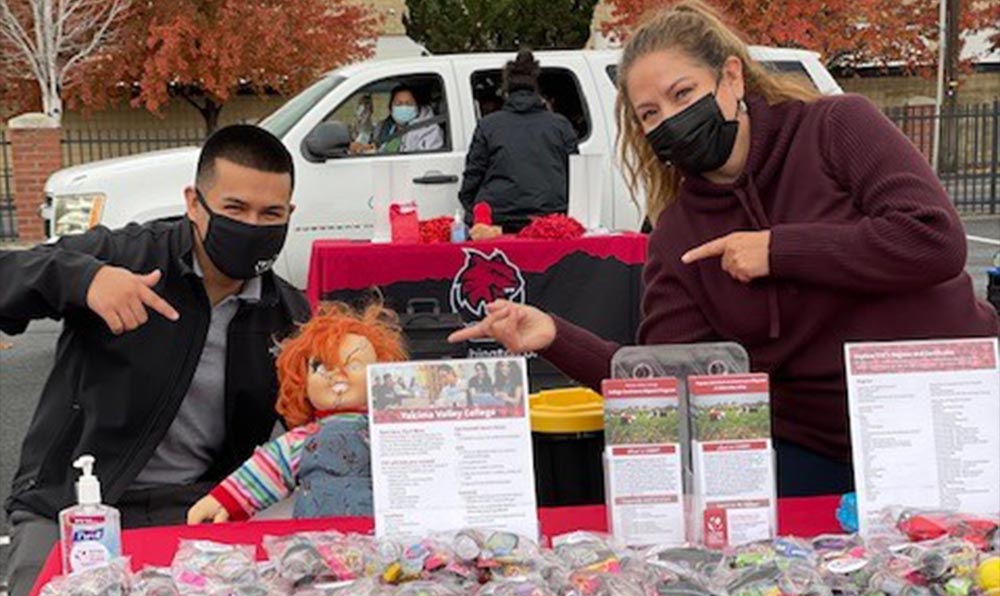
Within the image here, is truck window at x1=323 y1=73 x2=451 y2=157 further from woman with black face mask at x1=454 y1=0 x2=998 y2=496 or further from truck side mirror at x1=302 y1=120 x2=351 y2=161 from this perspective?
woman with black face mask at x1=454 y1=0 x2=998 y2=496

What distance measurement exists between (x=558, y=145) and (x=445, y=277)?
1451 mm

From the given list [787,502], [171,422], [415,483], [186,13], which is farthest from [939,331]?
[186,13]

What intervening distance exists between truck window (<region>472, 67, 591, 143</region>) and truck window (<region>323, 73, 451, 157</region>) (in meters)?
0.30

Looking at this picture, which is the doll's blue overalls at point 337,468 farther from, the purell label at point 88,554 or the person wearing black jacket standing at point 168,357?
the purell label at point 88,554

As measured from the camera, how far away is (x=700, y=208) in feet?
8.55

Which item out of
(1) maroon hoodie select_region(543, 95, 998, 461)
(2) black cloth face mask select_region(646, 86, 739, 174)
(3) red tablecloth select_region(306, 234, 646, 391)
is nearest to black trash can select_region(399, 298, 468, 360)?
(3) red tablecloth select_region(306, 234, 646, 391)

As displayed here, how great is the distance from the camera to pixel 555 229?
6.86m

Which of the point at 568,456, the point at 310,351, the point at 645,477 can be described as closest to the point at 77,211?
the point at 310,351

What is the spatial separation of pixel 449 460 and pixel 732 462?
44 cm

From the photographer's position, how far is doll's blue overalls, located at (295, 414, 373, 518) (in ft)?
8.64

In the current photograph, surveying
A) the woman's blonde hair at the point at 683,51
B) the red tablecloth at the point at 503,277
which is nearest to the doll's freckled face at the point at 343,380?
the woman's blonde hair at the point at 683,51

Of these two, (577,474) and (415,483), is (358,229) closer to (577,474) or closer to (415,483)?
(577,474)

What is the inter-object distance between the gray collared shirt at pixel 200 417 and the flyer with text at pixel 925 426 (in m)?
1.64

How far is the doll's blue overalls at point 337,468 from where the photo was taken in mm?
2635
